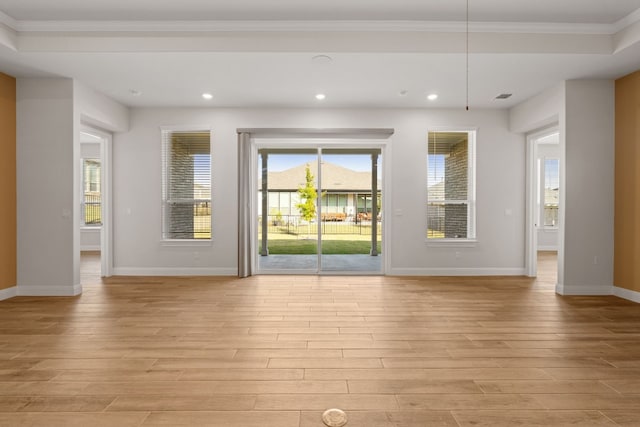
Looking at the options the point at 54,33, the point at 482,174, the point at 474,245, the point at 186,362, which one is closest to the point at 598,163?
the point at 482,174

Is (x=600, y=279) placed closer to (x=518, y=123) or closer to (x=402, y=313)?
(x=518, y=123)

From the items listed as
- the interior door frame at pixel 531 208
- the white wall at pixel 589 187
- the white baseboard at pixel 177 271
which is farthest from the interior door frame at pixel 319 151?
the white wall at pixel 589 187

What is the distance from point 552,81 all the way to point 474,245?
277 centimetres

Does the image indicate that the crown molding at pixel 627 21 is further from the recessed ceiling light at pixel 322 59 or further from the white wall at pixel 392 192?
the recessed ceiling light at pixel 322 59

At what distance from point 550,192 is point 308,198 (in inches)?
290

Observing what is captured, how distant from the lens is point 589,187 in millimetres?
5168

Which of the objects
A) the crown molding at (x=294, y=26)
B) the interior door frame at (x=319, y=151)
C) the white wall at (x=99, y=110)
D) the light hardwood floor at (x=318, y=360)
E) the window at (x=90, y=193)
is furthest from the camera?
the window at (x=90, y=193)

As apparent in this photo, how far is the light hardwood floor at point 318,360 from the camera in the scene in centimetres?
219

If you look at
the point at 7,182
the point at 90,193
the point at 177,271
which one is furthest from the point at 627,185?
the point at 90,193

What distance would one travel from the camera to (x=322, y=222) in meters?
6.73

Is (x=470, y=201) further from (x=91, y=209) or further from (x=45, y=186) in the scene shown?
(x=91, y=209)

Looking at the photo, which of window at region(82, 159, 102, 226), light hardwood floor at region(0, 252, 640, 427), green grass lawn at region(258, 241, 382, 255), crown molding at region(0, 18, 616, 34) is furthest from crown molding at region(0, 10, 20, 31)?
window at region(82, 159, 102, 226)

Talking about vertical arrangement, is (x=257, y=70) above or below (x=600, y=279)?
above

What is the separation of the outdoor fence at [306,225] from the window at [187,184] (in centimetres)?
105
